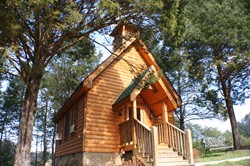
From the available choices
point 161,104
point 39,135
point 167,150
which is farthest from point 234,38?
point 39,135

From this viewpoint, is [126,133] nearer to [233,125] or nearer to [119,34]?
[119,34]

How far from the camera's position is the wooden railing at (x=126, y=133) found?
9283 millimetres

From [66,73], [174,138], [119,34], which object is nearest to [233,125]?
[174,138]

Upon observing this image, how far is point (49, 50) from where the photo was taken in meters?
9.12

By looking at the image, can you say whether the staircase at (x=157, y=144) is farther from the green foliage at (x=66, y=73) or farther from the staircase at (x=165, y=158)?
the green foliage at (x=66, y=73)

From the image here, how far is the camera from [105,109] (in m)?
10.3

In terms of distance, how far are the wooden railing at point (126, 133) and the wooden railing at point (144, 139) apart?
1.49 feet

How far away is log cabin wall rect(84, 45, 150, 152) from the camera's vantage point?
9430mm

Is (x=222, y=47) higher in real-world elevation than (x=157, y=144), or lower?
higher

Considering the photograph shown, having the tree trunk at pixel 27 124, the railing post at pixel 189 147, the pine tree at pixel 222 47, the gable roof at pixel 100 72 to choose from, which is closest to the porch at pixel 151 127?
the railing post at pixel 189 147

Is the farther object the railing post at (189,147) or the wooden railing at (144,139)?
the railing post at (189,147)

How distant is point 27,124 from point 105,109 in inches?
139

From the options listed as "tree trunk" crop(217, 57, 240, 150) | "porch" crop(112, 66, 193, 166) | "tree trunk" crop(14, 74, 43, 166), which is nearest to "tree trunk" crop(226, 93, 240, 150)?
"tree trunk" crop(217, 57, 240, 150)

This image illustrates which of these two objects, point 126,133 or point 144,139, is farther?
point 126,133
